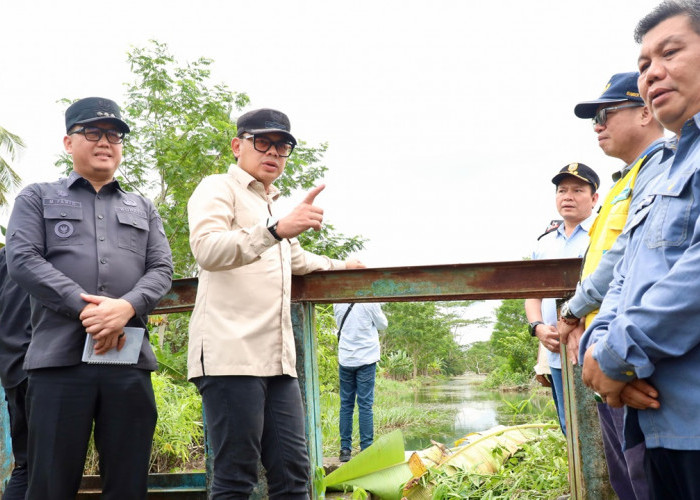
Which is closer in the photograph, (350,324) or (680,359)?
(680,359)

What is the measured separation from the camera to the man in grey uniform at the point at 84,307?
225cm

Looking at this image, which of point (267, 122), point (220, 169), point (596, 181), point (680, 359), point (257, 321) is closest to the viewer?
point (680, 359)

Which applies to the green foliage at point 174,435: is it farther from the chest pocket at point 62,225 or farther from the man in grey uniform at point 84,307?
the chest pocket at point 62,225

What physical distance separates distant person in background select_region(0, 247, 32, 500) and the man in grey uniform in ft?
1.57

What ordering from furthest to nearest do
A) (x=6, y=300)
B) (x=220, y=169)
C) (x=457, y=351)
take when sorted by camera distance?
(x=457, y=351)
(x=220, y=169)
(x=6, y=300)

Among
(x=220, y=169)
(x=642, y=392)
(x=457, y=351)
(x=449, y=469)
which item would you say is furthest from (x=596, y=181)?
(x=457, y=351)

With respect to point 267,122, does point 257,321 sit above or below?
below

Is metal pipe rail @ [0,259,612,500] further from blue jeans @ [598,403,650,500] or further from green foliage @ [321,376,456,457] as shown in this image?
green foliage @ [321,376,456,457]

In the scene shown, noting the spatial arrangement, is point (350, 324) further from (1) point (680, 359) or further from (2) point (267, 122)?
(1) point (680, 359)

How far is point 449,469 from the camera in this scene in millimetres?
3350

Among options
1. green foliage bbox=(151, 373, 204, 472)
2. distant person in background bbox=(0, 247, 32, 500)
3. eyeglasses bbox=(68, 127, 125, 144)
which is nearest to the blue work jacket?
eyeglasses bbox=(68, 127, 125, 144)

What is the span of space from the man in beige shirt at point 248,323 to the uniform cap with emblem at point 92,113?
0.53m

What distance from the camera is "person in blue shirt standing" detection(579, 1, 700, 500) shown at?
50.8 inches

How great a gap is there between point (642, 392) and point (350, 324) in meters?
4.26
